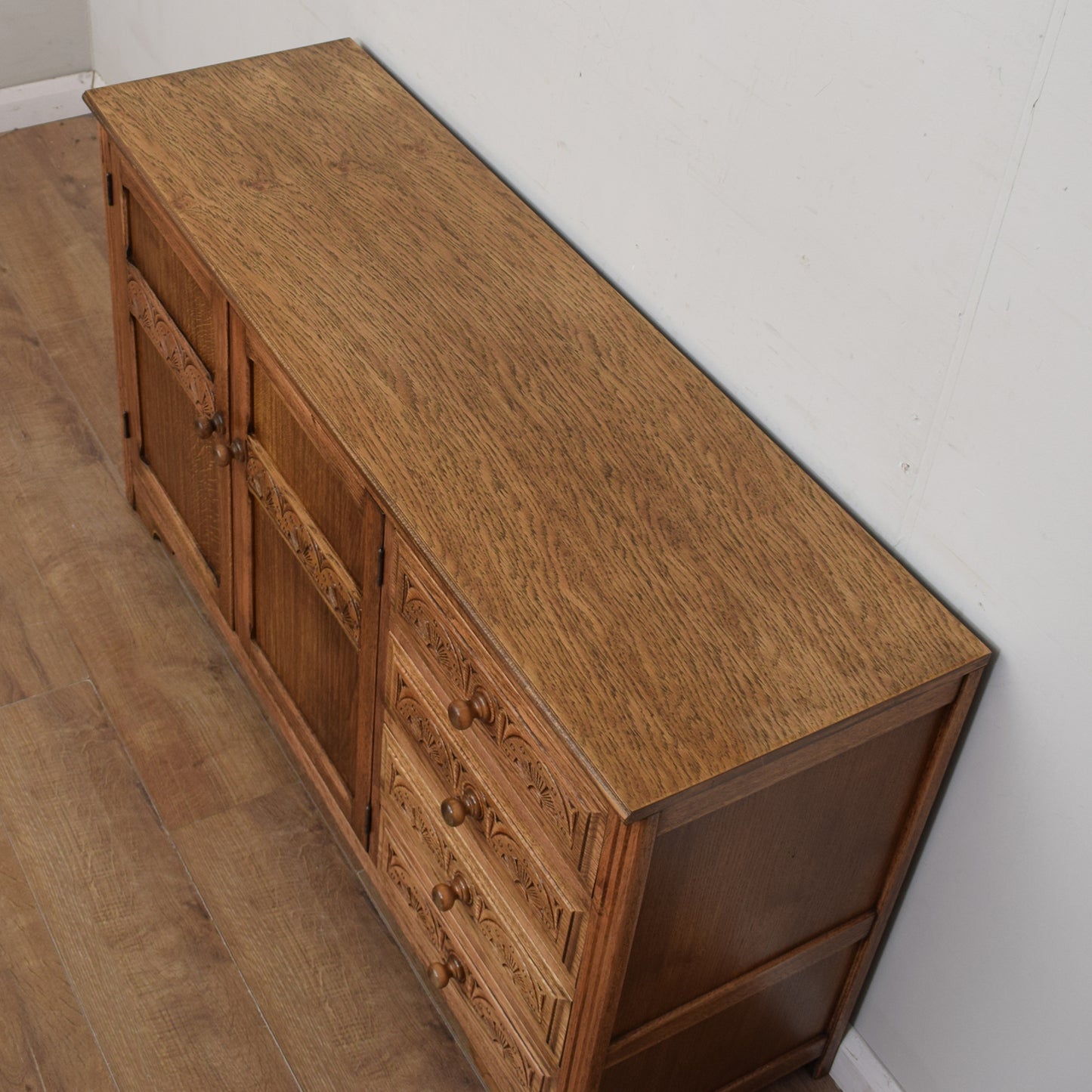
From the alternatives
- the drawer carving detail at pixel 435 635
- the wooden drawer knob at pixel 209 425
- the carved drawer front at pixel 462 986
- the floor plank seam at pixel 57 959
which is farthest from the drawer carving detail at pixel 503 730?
the floor plank seam at pixel 57 959

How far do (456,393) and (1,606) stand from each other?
3.56ft

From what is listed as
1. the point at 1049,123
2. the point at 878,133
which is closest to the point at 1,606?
the point at 878,133

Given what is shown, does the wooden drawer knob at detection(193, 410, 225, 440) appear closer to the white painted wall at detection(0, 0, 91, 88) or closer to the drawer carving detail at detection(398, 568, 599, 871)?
the drawer carving detail at detection(398, 568, 599, 871)

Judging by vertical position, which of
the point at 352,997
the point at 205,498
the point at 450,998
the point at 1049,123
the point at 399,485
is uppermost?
the point at 1049,123

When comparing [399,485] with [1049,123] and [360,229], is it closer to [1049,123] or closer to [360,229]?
[360,229]

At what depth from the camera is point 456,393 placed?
4.64 feet

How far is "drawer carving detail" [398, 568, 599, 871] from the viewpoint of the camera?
1158 millimetres

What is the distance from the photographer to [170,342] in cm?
182

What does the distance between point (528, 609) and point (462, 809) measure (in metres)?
0.26

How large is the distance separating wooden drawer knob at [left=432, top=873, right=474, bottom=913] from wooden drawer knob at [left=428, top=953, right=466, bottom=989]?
0.27 ft

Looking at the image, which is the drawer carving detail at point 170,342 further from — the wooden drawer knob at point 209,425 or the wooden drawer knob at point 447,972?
the wooden drawer knob at point 447,972

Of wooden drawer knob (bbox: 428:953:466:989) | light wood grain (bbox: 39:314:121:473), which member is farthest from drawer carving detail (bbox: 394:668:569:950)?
light wood grain (bbox: 39:314:121:473)

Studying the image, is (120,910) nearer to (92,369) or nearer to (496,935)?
(496,935)

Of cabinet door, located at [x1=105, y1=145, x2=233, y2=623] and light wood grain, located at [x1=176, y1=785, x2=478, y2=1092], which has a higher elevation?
cabinet door, located at [x1=105, y1=145, x2=233, y2=623]
